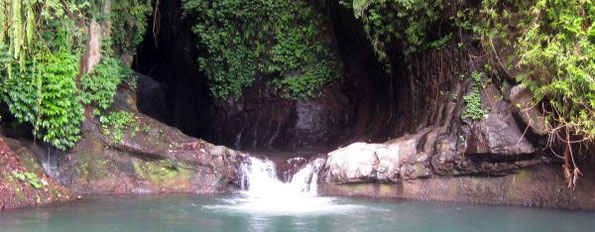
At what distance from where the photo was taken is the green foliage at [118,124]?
1324 cm

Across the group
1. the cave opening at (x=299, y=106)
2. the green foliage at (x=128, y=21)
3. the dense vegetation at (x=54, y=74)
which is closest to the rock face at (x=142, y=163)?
the dense vegetation at (x=54, y=74)

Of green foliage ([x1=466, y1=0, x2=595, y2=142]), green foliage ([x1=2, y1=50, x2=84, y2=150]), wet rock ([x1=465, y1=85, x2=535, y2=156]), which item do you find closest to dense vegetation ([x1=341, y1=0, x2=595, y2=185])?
green foliage ([x1=466, y1=0, x2=595, y2=142])

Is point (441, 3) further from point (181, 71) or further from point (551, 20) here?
point (181, 71)

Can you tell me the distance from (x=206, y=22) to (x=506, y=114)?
9.71 meters

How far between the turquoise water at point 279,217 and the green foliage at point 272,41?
6.70 metres

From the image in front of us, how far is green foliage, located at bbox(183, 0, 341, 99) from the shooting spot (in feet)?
60.5

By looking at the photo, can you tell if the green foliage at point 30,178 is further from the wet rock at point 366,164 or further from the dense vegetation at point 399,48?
the wet rock at point 366,164

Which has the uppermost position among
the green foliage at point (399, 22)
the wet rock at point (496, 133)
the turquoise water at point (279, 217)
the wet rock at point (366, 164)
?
the green foliage at point (399, 22)

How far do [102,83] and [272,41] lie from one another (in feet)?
21.6

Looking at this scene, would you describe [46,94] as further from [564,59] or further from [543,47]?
[564,59]

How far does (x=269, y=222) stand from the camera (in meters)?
10.4

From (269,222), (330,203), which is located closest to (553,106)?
(330,203)

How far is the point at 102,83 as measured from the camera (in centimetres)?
1317

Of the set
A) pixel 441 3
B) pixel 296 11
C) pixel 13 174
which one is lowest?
pixel 13 174
